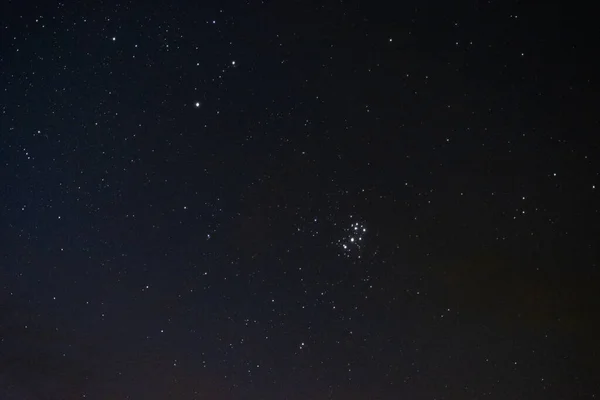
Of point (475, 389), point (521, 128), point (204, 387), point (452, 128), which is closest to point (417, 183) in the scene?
point (452, 128)

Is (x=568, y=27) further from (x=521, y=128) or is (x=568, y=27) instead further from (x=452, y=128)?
(x=452, y=128)

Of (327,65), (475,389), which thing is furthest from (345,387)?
(327,65)

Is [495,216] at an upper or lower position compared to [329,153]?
lower

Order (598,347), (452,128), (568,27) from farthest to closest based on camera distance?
(598,347), (452,128), (568,27)

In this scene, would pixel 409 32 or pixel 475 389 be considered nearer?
pixel 409 32

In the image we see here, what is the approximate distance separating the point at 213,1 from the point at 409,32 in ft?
2.15

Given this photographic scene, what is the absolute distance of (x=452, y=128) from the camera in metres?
1.87

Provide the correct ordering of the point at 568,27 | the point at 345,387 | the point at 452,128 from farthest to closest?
the point at 345,387 → the point at 452,128 → the point at 568,27

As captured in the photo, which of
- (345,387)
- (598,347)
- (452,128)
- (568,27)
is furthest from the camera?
(345,387)

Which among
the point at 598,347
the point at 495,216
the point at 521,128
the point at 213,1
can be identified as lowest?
the point at 598,347

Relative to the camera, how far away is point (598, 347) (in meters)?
2.00

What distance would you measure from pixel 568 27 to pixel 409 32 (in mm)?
467

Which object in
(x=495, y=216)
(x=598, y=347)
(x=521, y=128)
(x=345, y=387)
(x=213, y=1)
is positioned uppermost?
(x=213, y=1)

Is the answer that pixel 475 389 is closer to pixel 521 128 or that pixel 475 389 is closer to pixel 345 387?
pixel 345 387
